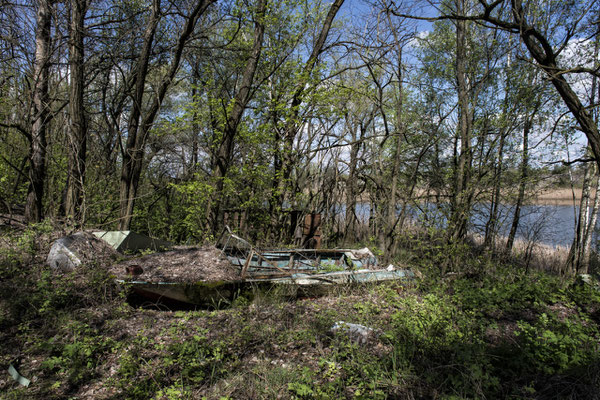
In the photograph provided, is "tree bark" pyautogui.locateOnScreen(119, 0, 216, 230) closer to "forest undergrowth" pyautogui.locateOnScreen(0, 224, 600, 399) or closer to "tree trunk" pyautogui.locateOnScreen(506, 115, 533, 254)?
"forest undergrowth" pyautogui.locateOnScreen(0, 224, 600, 399)

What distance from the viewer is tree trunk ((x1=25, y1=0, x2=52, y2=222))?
8367 millimetres

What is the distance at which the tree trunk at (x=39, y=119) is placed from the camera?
8367 millimetres

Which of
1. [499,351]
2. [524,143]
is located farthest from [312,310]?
[524,143]

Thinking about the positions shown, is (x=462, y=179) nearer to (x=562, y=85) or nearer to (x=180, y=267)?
(x=562, y=85)

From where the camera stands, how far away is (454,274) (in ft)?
24.8

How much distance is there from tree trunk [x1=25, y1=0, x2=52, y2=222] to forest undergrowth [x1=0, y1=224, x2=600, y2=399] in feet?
7.66

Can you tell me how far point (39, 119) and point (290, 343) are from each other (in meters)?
8.53

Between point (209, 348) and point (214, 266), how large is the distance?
7.94 ft

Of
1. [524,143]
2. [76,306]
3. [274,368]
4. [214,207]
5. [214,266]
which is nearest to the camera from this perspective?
[274,368]

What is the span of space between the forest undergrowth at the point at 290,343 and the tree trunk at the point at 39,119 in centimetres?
234

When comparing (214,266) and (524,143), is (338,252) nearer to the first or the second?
(214,266)

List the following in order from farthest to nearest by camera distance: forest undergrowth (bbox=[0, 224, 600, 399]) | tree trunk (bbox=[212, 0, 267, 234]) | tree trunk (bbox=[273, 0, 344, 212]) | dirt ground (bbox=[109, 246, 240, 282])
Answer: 1. tree trunk (bbox=[273, 0, 344, 212])
2. tree trunk (bbox=[212, 0, 267, 234])
3. dirt ground (bbox=[109, 246, 240, 282])
4. forest undergrowth (bbox=[0, 224, 600, 399])

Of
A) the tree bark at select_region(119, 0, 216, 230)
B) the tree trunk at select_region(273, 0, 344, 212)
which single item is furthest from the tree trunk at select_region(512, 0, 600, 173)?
the tree bark at select_region(119, 0, 216, 230)

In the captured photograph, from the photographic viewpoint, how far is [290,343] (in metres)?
4.52
